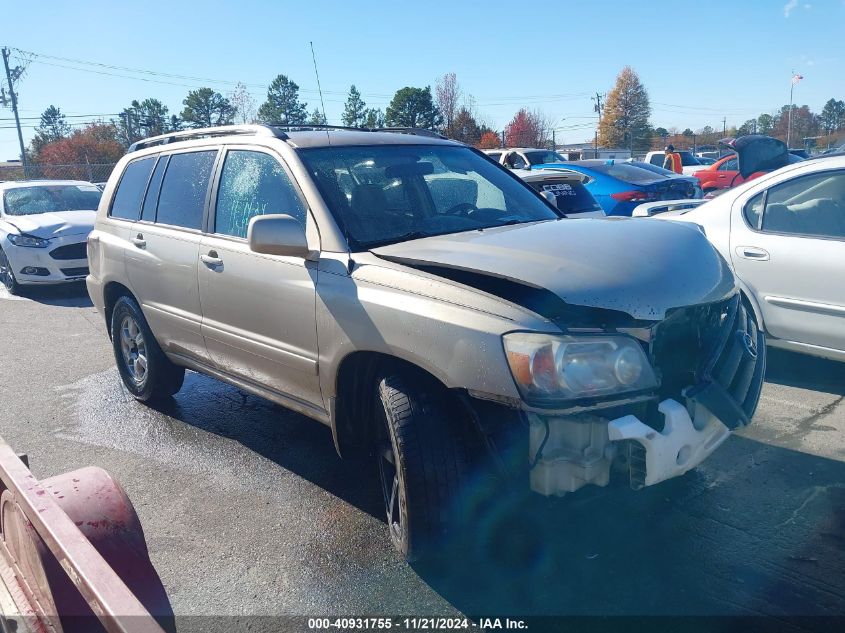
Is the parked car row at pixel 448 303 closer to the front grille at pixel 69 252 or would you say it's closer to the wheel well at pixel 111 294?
the wheel well at pixel 111 294

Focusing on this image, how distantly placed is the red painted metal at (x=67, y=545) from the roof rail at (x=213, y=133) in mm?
2144

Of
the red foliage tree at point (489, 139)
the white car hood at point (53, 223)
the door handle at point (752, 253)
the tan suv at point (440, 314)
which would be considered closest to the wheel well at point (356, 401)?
the tan suv at point (440, 314)

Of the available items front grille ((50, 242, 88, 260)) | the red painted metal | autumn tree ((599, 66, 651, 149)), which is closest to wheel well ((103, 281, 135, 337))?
the red painted metal

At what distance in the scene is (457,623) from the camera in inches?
111

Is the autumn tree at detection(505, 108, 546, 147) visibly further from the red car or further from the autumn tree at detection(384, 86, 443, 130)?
the red car

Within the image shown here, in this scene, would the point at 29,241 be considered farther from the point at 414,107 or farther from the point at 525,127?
the point at 525,127

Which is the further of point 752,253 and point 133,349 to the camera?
point 133,349

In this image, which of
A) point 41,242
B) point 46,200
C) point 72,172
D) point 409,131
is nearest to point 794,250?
point 409,131

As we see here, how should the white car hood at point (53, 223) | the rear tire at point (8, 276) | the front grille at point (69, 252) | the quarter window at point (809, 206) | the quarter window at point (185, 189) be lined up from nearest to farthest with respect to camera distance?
1. the quarter window at point (185, 189)
2. the quarter window at point (809, 206)
3. the front grille at point (69, 252)
4. the white car hood at point (53, 223)
5. the rear tire at point (8, 276)

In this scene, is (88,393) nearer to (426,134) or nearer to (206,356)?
(206,356)

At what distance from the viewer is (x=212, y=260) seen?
4133 mm

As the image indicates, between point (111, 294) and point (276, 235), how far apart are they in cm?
279

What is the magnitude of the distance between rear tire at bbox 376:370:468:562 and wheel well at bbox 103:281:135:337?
10.4ft

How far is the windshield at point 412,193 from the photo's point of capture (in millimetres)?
3607
